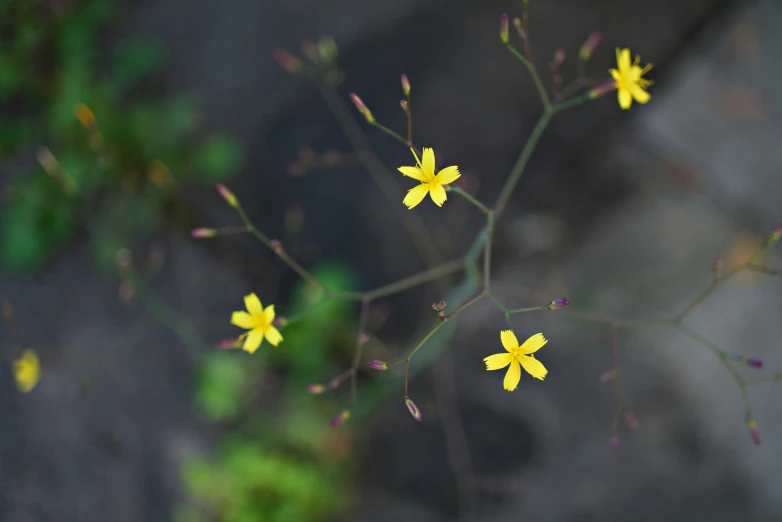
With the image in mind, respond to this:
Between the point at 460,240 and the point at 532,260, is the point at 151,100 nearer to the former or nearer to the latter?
the point at 460,240

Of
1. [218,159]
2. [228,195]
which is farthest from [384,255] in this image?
[228,195]

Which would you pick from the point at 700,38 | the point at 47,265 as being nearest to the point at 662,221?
the point at 700,38

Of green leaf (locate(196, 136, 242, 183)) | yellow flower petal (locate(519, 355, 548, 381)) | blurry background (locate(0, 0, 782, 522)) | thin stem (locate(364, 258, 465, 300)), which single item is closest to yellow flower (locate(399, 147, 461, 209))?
thin stem (locate(364, 258, 465, 300))

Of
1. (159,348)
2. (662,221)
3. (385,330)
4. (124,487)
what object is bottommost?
(124,487)

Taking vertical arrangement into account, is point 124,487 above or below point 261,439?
below

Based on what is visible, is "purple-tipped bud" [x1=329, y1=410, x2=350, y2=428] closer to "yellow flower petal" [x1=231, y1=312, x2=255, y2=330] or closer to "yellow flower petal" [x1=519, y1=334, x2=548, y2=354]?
"yellow flower petal" [x1=231, y1=312, x2=255, y2=330]

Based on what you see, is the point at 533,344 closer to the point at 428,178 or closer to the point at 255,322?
the point at 428,178

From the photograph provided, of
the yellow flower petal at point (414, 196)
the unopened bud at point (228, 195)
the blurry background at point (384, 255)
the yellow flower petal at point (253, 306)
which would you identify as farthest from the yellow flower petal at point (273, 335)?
the blurry background at point (384, 255)
